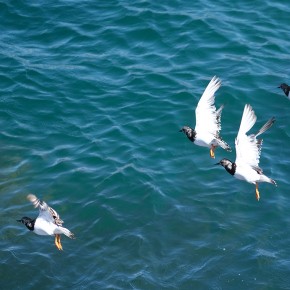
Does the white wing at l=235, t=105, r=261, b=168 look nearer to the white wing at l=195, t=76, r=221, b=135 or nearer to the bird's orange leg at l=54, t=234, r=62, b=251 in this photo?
the white wing at l=195, t=76, r=221, b=135

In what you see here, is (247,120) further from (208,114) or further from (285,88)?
(285,88)

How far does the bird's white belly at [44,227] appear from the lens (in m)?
14.8

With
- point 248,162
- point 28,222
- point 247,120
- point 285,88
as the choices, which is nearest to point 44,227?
point 28,222

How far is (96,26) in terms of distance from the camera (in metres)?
24.9

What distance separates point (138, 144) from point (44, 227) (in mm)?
5206

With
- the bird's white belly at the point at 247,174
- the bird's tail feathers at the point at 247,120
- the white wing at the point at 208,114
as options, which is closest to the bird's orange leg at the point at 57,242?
the white wing at the point at 208,114

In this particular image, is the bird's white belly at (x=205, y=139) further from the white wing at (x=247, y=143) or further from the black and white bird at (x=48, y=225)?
the black and white bird at (x=48, y=225)

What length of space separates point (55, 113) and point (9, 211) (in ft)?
14.4

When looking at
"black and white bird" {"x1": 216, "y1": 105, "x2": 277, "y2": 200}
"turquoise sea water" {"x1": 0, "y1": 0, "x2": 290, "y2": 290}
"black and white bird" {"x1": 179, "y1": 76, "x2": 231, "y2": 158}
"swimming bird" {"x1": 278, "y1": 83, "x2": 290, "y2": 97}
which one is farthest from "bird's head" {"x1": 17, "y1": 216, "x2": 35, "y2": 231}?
"swimming bird" {"x1": 278, "y1": 83, "x2": 290, "y2": 97}

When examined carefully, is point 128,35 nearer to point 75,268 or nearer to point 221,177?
point 221,177

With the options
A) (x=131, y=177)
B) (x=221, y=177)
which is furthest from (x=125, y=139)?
(x=221, y=177)

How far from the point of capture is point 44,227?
587 inches

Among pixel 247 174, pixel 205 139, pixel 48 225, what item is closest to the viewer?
pixel 48 225

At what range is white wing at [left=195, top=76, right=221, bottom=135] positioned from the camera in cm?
1627
